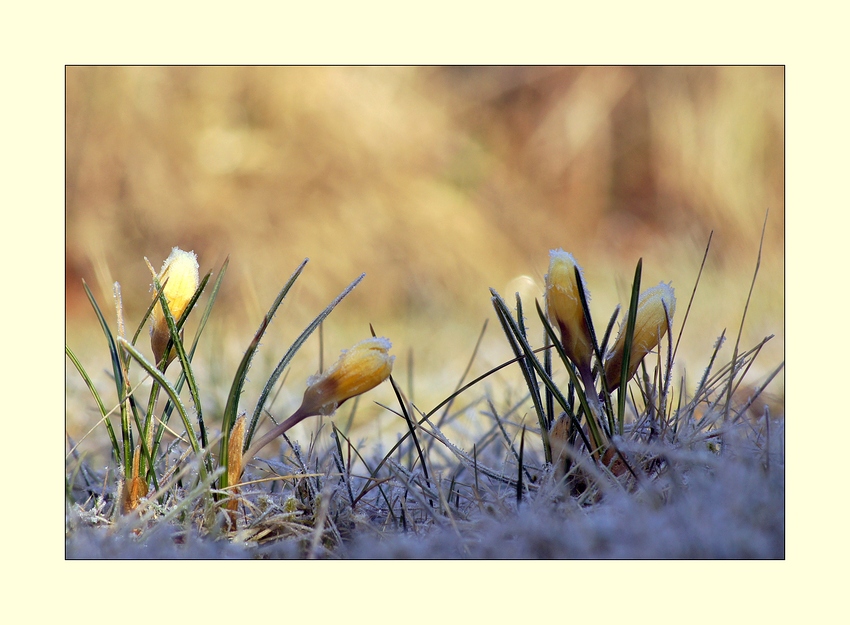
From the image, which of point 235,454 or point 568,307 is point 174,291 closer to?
point 235,454

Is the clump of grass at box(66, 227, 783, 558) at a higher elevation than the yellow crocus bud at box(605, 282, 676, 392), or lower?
lower

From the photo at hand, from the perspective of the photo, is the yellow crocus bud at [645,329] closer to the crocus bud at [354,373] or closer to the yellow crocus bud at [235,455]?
the crocus bud at [354,373]

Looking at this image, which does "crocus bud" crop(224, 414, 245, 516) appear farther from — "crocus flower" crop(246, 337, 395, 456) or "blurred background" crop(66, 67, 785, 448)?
"blurred background" crop(66, 67, 785, 448)

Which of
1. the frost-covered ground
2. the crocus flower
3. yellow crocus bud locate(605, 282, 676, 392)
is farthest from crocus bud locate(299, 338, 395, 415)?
yellow crocus bud locate(605, 282, 676, 392)

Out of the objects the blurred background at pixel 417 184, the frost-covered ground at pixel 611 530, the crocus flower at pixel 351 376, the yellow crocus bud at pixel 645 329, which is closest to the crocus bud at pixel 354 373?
the crocus flower at pixel 351 376

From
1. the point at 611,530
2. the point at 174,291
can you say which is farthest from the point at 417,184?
the point at 611,530
